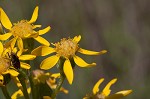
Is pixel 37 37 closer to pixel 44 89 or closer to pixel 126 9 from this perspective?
pixel 44 89

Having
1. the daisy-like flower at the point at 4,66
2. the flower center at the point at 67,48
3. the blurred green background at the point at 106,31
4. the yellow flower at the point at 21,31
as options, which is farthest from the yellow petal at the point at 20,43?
the blurred green background at the point at 106,31

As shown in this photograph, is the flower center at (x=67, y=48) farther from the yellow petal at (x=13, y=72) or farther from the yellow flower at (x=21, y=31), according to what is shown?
the yellow petal at (x=13, y=72)

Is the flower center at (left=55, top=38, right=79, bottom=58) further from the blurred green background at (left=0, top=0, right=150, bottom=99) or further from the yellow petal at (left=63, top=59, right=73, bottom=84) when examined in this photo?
the blurred green background at (left=0, top=0, right=150, bottom=99)

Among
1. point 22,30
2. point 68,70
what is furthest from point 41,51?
point 22,30

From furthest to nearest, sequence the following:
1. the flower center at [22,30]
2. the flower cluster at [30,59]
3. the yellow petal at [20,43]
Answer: the flower center at [22,30], the yellow petal at [20,43], the flower cluster at [30,59]

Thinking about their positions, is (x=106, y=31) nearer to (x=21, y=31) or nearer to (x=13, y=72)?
(x=21, y=31)
